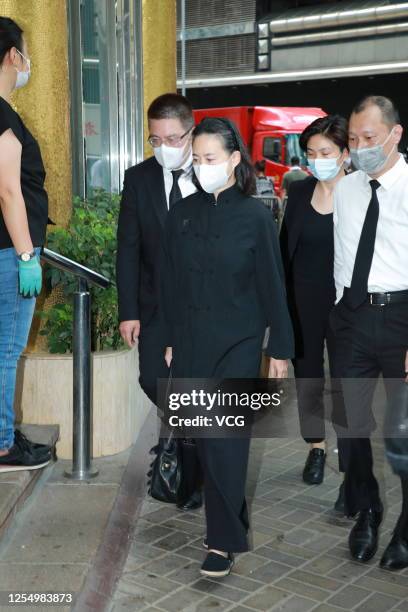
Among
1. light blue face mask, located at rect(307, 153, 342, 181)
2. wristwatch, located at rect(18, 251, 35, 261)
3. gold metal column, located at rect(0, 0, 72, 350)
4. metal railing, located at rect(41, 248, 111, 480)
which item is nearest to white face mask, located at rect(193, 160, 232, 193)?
wristwatch, located at rect(18, 251, 35, 261)

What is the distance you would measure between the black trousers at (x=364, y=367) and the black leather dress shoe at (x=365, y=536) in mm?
44

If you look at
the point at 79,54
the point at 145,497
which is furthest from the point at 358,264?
the point at 79,54

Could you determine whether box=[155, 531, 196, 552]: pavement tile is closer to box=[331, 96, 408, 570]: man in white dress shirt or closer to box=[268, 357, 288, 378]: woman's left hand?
box=[331, 96, 408, 570]: man in white dress shirt

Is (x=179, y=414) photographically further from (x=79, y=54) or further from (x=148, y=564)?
(x=79, y=54)

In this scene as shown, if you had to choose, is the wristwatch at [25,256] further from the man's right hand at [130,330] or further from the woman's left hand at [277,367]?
the woman's left hand at [277,367]

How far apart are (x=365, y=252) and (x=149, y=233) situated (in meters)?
1.19

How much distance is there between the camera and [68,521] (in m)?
3.92

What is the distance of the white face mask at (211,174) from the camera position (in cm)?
349

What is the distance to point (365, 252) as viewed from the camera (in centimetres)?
371

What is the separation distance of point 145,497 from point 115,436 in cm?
48

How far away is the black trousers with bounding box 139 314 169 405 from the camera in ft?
14.3

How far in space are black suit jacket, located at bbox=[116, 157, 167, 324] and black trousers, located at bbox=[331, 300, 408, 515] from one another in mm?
996

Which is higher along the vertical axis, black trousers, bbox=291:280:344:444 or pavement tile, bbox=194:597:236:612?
black trousers, bbox=291:280:344:444

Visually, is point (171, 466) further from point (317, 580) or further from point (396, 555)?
point (396, 555)
